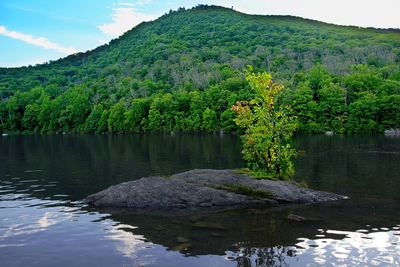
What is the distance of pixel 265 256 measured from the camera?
19.0 meters

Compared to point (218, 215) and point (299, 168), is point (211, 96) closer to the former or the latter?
point (299, 168)

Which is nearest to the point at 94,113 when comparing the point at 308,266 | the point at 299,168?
the point at 299,168

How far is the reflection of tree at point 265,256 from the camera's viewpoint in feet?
59.6

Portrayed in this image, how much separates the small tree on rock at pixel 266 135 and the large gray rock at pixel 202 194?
2282 millimetres

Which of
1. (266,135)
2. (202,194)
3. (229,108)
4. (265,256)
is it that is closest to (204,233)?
(265,256)

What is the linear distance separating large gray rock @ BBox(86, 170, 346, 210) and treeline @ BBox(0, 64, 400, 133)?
8695 centimetres

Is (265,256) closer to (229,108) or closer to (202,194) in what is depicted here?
(202,194)

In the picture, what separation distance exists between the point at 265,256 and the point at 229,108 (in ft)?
410

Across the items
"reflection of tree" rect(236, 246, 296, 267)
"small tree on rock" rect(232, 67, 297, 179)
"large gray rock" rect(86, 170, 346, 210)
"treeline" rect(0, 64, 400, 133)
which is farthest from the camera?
"treeline" rect(0, 64, 400, 133)

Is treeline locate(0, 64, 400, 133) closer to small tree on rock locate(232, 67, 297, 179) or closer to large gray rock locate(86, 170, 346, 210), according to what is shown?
small tree on rock locate(232, 67, 297, 179)

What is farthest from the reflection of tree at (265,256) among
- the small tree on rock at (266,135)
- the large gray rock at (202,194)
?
the small tree on rock at (266,135)

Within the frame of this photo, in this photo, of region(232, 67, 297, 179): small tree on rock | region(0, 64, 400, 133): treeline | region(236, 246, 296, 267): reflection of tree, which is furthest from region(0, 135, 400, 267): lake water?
region(0, 64, 400, 133): treeline

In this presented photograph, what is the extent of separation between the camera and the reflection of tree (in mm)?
18172

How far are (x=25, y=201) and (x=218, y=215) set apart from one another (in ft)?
51.9
